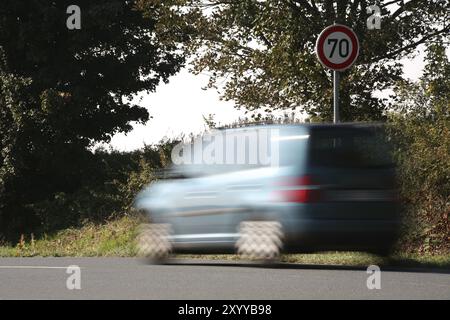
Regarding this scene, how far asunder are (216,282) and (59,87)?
20219mm

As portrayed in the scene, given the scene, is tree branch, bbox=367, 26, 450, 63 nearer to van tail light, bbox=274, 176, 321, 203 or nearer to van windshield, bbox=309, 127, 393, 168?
van windshield, bbox=309, 127, 393, 168

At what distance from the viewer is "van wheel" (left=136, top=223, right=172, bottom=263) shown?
13084mm

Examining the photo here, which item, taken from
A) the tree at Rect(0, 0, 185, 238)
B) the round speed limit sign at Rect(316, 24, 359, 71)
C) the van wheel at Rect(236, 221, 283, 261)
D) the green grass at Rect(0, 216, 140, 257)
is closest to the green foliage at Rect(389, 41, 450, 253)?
the round speed limit sign at Rect(316, 24, 359, 71)

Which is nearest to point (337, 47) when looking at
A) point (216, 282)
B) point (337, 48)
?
point (337, 48)

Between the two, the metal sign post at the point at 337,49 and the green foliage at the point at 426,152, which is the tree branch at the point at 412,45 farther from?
the metal sign post at the point at 337,49

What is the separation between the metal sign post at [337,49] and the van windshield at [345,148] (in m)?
2.90

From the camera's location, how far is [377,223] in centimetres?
1173

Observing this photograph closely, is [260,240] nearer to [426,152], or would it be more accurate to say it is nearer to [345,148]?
[345,148]

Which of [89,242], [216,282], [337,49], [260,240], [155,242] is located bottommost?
[89,242]

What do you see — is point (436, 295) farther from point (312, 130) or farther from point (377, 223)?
point (312, 130)

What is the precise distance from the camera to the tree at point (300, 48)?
74.9 ft

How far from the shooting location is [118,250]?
61.0 feet
